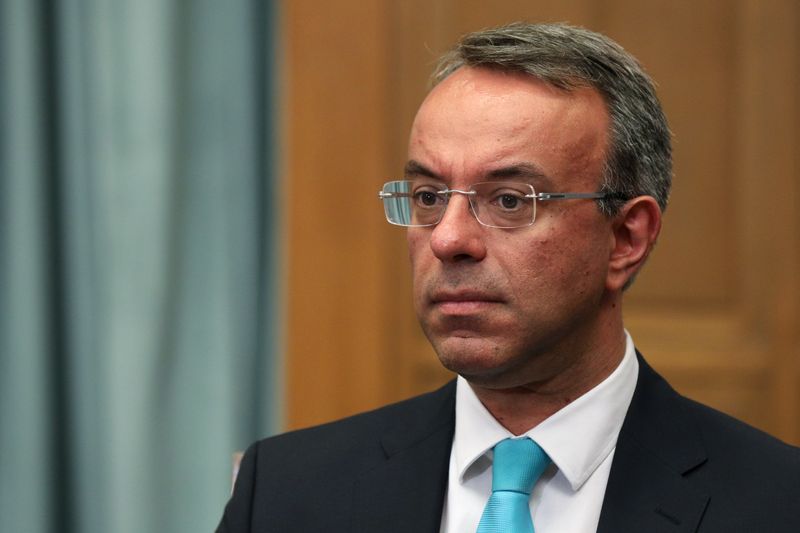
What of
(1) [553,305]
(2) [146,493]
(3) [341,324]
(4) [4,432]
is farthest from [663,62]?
(4) [4,432]

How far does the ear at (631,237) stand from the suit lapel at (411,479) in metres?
0.32

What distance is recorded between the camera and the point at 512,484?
152 centimetres

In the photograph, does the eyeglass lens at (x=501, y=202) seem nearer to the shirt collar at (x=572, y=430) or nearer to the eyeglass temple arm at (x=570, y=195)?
the eyeglass temple arm at (x=570, y=195)

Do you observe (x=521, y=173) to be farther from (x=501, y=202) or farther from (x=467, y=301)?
(x=467, y=301)

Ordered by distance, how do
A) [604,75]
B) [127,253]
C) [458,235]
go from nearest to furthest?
[458,235], [604,75], [127,253]

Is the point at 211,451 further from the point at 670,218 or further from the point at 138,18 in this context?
the point at 670,218

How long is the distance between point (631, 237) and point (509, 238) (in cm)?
23

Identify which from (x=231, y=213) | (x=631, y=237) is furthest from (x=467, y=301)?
(x=231, y=213)

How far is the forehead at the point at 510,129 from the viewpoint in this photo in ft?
4.88

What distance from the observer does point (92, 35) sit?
2354 mm

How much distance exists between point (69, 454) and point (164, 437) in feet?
0.67

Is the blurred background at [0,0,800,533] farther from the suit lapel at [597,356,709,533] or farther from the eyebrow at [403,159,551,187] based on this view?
the eyebrow at [403,159,551,187]

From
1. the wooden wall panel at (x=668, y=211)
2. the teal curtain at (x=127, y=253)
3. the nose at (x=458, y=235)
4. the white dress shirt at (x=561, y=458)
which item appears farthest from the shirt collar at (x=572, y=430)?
the teal curtain at (x=127, y=253)

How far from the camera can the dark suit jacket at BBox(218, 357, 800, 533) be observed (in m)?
1.49
